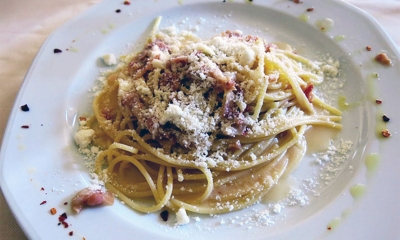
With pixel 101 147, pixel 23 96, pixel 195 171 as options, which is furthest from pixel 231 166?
pixel 23 96

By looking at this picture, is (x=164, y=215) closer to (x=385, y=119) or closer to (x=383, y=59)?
(x=385, y=119)

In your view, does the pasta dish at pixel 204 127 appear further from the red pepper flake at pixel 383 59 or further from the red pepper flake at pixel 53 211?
the red pepper flake at pixel 383 59

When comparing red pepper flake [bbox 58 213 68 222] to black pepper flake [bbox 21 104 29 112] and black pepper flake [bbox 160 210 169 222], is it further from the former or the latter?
black pepper flake [bbox 21 104 29 112]

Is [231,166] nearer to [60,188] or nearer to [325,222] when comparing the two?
[325,222]

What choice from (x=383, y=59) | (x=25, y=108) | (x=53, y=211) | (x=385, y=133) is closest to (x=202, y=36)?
(x=383, y=59)

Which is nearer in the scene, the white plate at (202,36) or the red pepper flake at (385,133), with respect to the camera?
the white plate at (202,36)

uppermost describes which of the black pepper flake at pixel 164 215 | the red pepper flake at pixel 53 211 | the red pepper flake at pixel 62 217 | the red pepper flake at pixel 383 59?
the red pepper flake at pixel 383 59

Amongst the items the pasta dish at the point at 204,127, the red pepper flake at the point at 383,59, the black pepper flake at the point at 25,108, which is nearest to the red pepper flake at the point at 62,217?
the pasta dish at the point at 204,127
